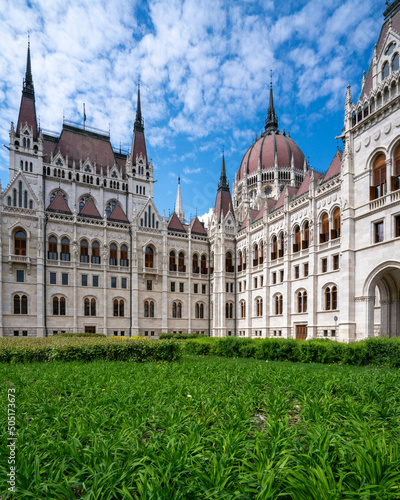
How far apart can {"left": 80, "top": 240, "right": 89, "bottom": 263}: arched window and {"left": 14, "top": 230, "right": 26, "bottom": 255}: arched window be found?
6.54m

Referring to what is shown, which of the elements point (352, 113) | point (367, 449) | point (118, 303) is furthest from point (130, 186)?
point (367, 449)

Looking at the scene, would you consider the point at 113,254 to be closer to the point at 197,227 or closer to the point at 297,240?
the point at 197,227

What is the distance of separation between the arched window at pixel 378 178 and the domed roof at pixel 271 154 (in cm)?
4459

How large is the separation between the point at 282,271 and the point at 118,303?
2151 centimetres

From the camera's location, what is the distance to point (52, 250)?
127ft

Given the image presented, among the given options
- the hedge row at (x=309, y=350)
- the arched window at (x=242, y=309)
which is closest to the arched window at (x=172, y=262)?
the arched window at (x=242, y=309)

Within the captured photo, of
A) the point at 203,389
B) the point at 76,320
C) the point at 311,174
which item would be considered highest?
the point at 311,174

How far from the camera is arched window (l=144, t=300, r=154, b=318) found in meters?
42.8

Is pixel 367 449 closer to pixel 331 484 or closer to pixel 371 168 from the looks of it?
pixel 331 484

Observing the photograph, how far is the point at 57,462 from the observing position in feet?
12.3

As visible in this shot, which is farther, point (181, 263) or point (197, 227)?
point (197, 227)

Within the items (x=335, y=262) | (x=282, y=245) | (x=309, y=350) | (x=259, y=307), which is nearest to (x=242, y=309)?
(x=259, y=307)

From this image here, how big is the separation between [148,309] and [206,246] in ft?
42.3

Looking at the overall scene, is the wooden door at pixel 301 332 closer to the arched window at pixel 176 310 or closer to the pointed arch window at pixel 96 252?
the arched window at pixel 176 310
